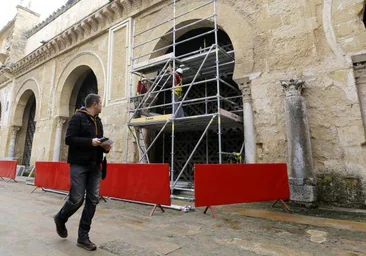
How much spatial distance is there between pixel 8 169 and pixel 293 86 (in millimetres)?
10952

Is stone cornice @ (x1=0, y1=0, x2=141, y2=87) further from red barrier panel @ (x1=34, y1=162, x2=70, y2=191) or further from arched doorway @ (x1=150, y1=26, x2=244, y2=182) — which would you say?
red barrier panel @ (x1=34, y1=162, x2=70, y2=191)

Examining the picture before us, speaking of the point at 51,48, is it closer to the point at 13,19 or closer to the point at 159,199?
the point at 13,19

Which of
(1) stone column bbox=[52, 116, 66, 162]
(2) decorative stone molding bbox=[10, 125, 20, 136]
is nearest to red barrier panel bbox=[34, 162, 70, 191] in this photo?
(1) stone column bbox=[52, 116, 66, 162]

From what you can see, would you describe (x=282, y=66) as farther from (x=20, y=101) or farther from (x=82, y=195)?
(x=20, y=101)

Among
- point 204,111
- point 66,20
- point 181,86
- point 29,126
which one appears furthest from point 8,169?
point 181,86

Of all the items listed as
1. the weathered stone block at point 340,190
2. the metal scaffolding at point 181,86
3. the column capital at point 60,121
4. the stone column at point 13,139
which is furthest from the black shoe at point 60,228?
the stone column at point 13,139

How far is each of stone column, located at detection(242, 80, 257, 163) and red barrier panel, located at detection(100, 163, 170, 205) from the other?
79.3 inches

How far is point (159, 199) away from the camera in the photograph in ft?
12.9

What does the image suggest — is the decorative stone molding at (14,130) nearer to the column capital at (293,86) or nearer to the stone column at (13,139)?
the stone column at (13,139)

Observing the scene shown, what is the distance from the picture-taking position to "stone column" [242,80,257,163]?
4.99m

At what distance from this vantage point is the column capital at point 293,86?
4.37 meters

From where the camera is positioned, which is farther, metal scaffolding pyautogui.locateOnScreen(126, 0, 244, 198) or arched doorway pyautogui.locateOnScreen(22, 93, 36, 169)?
arched doorway pyautogui.locateOnScreen(22, 93, 36, 169)

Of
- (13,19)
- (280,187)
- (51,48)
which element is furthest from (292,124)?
(13,19)

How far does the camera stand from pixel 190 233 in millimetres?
2695
